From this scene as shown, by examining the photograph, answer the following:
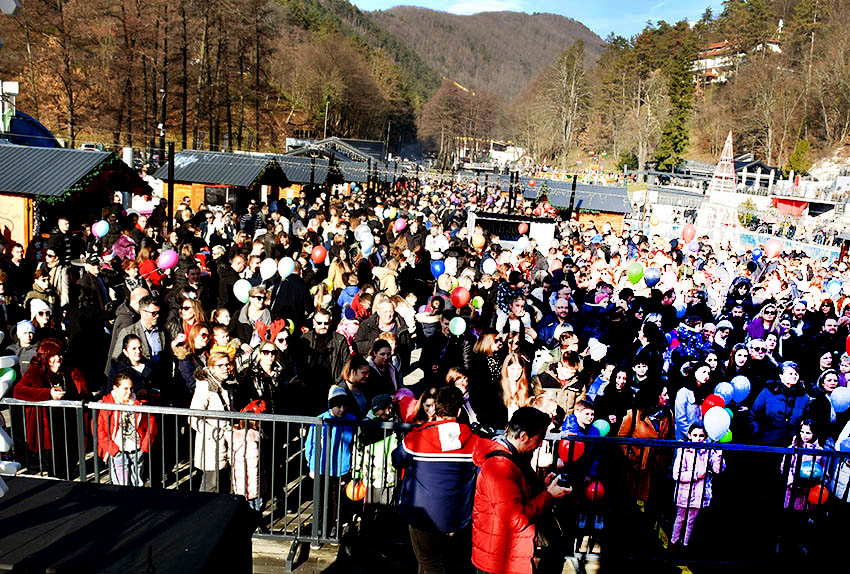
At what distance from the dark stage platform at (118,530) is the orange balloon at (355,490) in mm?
2499

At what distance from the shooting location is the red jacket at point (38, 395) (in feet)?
17.3

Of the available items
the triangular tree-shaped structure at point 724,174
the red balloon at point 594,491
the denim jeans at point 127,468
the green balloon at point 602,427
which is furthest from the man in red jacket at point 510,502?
the triangular tree-shaped structure at point 724,174

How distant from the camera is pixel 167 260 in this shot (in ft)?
31.3

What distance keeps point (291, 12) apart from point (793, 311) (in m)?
107

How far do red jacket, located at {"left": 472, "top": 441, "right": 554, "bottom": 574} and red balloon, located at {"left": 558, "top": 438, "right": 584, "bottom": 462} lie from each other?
1478mm

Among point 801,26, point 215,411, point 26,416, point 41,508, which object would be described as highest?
point 801,26

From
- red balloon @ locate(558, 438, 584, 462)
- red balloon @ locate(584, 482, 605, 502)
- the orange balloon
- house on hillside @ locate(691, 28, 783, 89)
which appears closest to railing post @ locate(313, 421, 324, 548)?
the orange balloon

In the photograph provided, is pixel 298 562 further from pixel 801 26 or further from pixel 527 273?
pixel 801 26

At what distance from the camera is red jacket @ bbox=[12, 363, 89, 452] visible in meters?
5.28

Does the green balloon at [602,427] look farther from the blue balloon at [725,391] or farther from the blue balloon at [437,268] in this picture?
the blue balloon at [437,268]

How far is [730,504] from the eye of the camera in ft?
20.1

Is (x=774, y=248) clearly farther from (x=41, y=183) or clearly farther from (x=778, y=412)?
(x=41, y=183)

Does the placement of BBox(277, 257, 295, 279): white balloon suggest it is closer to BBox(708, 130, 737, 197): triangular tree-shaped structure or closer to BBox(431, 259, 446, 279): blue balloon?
BBox(431, 259, 446, 279): blue balloon

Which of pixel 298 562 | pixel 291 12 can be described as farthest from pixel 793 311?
pixel 291 12
